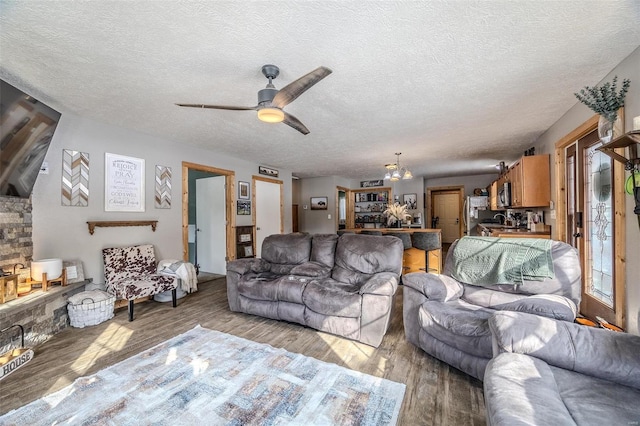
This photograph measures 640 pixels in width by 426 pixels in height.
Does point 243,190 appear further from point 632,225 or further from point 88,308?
point 632,225

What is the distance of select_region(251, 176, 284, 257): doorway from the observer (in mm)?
5969

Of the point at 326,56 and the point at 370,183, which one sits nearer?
the point at 326,56

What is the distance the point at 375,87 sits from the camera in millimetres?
2488

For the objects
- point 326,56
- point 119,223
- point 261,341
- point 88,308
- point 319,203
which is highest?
point 326,56

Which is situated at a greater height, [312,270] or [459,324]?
[312,270]

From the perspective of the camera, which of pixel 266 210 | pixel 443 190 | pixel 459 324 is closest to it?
pixel 459 324

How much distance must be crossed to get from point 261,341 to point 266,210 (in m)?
4.04

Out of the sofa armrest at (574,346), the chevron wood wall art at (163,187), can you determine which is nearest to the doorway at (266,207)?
the chevron wood wall art at (163,187)

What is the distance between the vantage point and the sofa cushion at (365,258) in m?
2.92

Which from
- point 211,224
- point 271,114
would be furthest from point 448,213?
point 271,114

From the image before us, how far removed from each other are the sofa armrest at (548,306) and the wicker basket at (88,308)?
13.3 ft

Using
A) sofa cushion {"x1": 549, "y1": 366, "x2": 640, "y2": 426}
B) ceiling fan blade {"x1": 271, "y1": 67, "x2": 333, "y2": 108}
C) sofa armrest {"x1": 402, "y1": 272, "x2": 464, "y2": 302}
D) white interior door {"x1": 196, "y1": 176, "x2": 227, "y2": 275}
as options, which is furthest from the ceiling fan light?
white interior door {"x1": 196, "y1": 176, "x2": 227, "y2": 275}

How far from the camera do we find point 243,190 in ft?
18.3

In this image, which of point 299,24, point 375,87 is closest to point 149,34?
point 299,24
